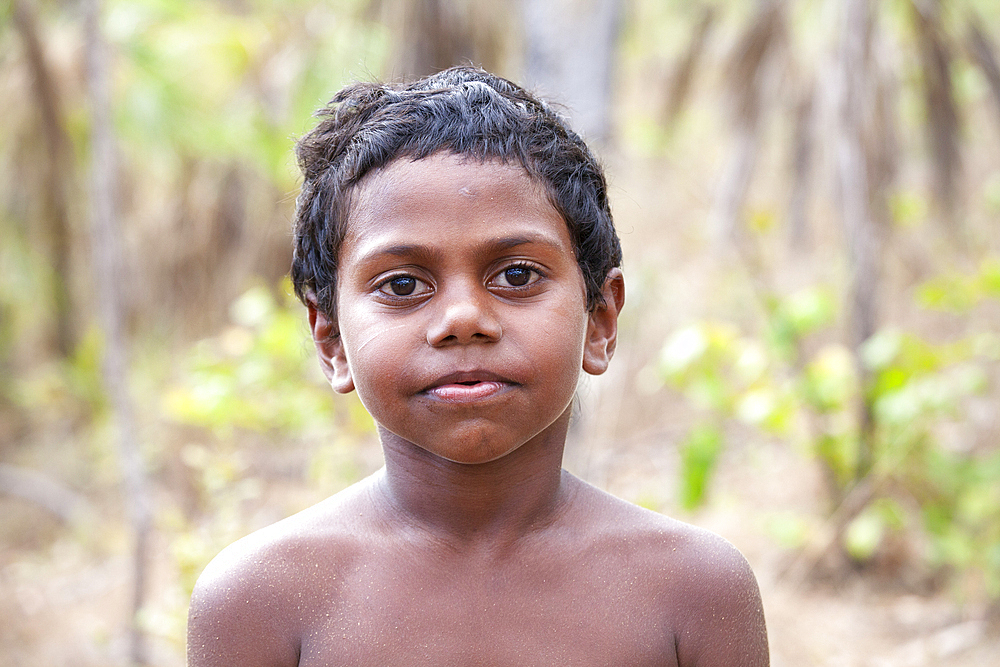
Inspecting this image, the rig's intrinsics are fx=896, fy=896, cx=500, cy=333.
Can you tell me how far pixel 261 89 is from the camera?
5684 millimetres

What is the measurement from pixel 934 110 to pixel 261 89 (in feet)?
12.7

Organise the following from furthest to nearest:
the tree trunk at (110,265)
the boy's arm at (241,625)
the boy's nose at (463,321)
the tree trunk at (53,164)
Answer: the tree trunk at (53,164) → the tree trunk at (110,265) → the boy's arm at (241,625) → the boy's nose at (463,321)

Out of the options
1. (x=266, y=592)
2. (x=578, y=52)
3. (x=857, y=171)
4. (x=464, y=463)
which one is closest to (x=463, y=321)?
(x=464, y=463)

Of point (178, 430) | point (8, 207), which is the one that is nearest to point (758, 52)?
point (178, 430)

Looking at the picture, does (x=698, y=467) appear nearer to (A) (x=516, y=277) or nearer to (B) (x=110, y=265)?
(B) (x=110, y=265)

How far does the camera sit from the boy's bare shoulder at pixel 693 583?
4.29ft

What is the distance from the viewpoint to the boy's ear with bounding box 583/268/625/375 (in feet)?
4.74

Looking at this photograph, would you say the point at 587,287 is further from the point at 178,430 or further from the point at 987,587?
the point at 178,430

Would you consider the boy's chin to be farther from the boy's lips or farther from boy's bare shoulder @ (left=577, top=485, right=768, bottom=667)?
boy's bare shoulder @ (left=577, top=485, right=768, bottom=667)

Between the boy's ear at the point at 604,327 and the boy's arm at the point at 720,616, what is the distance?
1.10 ft

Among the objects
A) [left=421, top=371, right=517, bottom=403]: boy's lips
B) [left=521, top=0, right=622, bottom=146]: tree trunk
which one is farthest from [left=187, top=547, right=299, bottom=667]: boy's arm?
[left=521, top=0, right=622, bottom=146]: tree trunk

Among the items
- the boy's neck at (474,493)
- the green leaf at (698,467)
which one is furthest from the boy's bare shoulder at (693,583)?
the green leaf at (698,467)

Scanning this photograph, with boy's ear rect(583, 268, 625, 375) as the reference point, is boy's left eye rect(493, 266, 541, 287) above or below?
above

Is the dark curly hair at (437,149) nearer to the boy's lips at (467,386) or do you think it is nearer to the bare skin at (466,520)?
the bare skin at (466,520)
